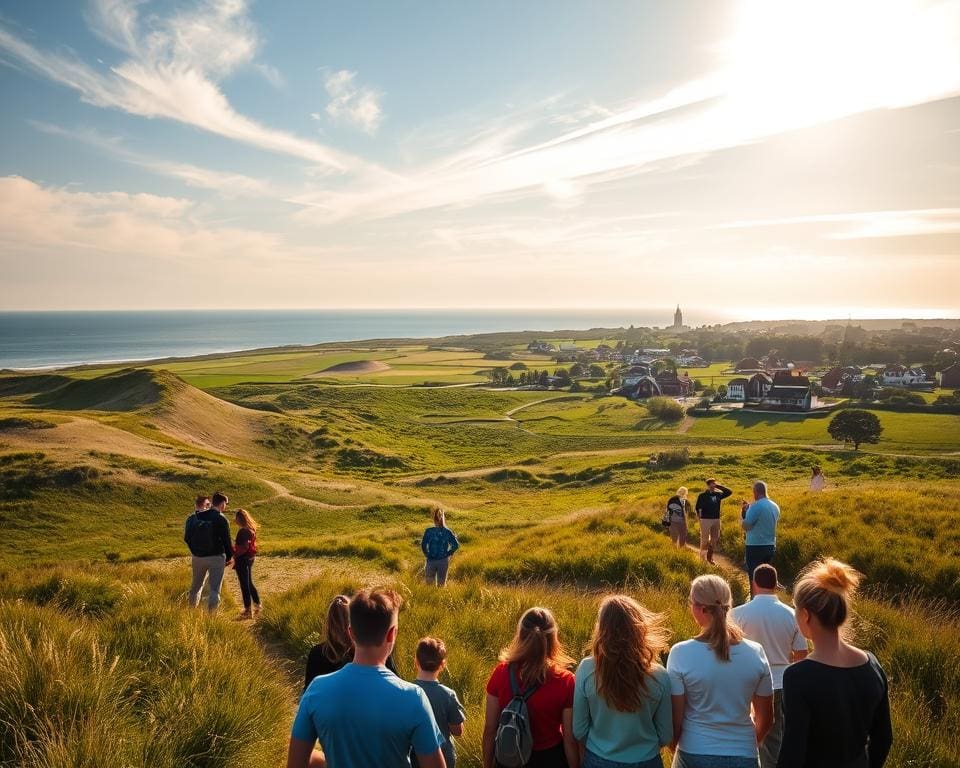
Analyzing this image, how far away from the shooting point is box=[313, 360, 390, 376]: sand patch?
12820 centimetres

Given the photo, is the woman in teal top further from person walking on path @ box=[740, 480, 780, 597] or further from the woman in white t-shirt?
person walking on path @ box=[740, 480, 780, 597]

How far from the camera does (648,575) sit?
471 inches

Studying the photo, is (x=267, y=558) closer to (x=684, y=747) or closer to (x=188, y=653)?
(x=188, y=653)

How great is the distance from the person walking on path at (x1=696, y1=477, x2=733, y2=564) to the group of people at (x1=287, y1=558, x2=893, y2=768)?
8909mm

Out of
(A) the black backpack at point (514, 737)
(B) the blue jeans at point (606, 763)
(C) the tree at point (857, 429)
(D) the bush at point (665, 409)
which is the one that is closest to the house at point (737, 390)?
(D) the bush at point (665, 409)

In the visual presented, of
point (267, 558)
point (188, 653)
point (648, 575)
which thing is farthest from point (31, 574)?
point (648, 575)

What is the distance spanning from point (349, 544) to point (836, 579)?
15749mm

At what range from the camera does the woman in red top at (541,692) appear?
3725mm

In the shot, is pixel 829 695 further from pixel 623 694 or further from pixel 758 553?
pixel 758 553

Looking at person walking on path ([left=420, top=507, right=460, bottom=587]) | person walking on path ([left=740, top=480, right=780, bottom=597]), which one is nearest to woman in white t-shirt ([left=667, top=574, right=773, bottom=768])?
person walking on path ([left=740, top=480, right=780, bottom=597])

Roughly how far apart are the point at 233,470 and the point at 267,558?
1537 centimetres

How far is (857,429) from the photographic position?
163 ft

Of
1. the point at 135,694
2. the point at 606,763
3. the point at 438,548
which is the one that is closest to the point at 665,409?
the point at 438,548

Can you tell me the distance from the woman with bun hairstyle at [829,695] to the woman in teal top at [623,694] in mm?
716
